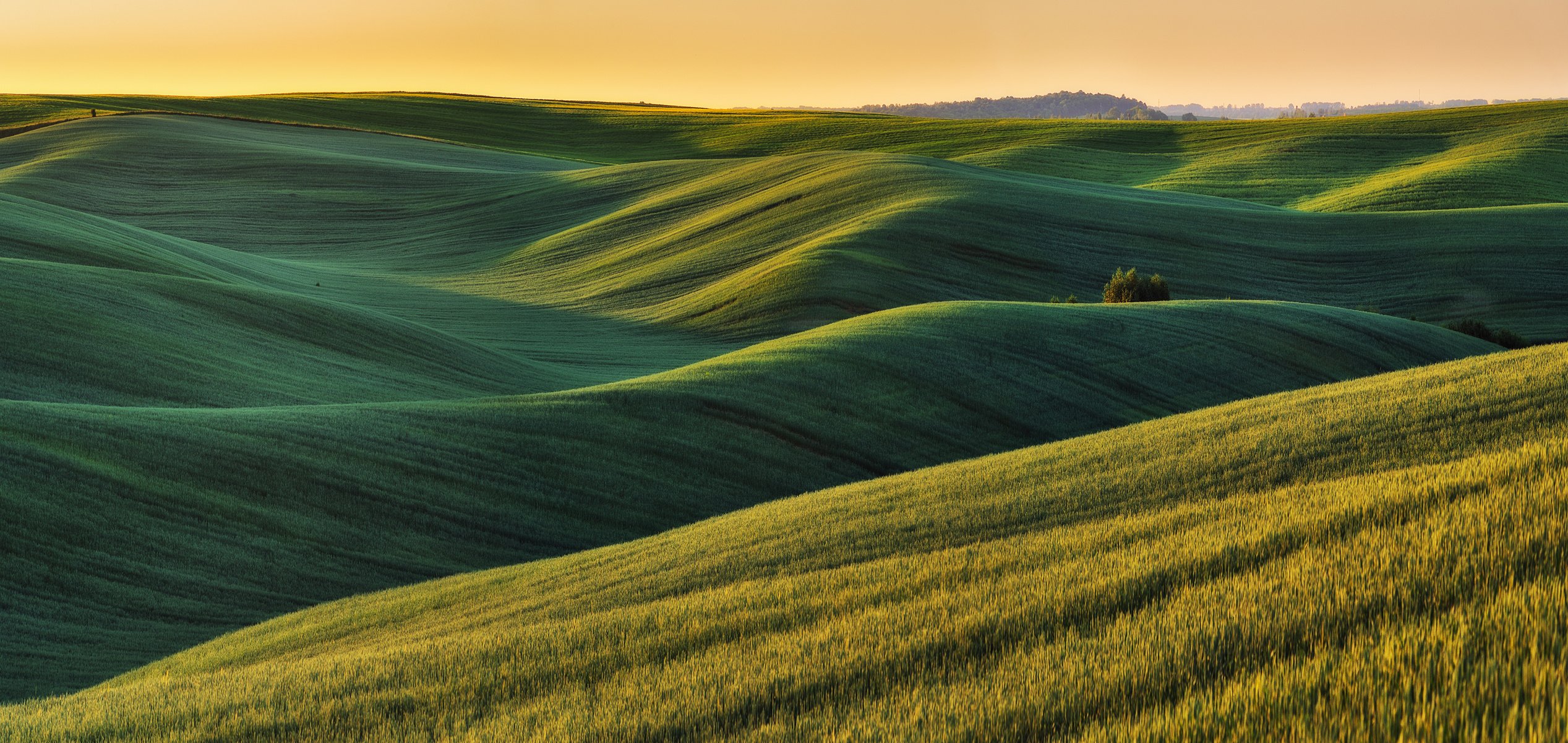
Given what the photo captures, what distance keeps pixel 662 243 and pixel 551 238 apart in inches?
337

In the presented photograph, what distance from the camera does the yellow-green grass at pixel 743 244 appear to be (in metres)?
39.9

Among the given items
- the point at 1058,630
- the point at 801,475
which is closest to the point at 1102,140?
the point at 801,475

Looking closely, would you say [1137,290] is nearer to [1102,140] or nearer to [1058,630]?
[1058,630]

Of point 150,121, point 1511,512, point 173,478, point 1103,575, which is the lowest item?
point 173,478

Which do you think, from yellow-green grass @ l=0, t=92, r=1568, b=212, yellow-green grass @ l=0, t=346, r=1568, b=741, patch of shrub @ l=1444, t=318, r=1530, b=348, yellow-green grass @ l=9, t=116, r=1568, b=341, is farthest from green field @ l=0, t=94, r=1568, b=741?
yellow-green grass @ l=0, t=92, r=1568, b=212

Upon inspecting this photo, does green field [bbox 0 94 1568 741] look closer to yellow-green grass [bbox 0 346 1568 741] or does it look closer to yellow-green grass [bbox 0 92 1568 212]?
yellow-green grass [bbox 0 346 1568 741]

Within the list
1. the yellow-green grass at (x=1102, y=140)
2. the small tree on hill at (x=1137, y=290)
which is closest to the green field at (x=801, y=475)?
the small tree on hill at (x=1137, y=290)

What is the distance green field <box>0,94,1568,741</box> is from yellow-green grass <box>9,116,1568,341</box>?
0.32 m

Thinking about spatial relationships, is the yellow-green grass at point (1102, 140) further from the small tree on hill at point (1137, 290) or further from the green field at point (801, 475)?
the small tree on hill at point (1137, 290)

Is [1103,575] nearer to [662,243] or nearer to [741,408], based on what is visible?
[741,408]

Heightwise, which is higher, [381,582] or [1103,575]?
[1103,575]

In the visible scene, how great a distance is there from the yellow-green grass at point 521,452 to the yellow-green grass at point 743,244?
1113cm

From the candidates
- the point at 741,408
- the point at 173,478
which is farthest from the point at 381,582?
the point at 741,408

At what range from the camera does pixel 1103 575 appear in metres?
6.48
